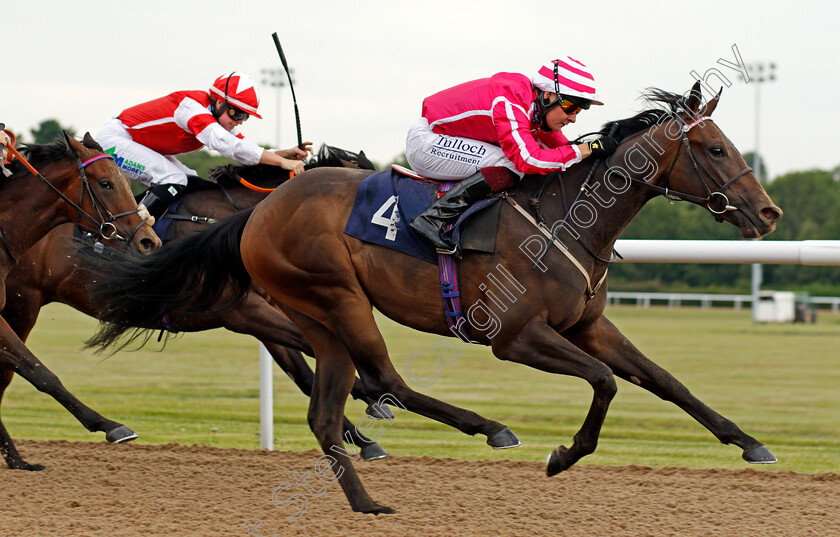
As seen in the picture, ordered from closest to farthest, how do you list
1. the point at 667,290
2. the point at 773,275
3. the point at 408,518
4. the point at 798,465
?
the point at 408,518 → the point at 798,465 → the point at 667,290 → the point at 773,275

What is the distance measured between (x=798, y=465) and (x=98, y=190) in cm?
443

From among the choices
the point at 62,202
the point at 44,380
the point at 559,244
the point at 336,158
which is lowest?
the point at 44,380

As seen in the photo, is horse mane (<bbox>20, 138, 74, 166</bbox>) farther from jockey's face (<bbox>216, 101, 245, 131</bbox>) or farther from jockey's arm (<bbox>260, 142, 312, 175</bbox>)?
jockey's arm (<bbox>260, 142, 312, 175</bbox>)

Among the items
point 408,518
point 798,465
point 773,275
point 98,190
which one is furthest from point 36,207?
Answer: point 773,275

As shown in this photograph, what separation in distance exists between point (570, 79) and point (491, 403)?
5.59 meters

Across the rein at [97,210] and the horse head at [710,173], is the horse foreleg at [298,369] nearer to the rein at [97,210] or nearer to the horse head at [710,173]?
the rein at [97,210]

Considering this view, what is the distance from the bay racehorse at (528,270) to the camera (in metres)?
3.94

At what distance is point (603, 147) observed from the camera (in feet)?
13.5

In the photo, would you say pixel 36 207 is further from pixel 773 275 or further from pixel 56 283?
pixel 773 275

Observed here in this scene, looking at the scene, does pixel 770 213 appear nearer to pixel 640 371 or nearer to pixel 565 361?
pixel 640 371

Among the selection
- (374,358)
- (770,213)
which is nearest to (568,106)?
(770,213)

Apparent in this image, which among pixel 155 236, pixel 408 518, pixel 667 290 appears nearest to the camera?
pixel 408 518

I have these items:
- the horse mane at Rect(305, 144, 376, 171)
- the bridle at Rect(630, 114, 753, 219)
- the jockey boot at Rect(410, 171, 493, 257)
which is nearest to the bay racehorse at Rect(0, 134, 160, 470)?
the horse mane at Rect(305, 144, 376, 171)

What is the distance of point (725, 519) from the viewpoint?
13.5ft
